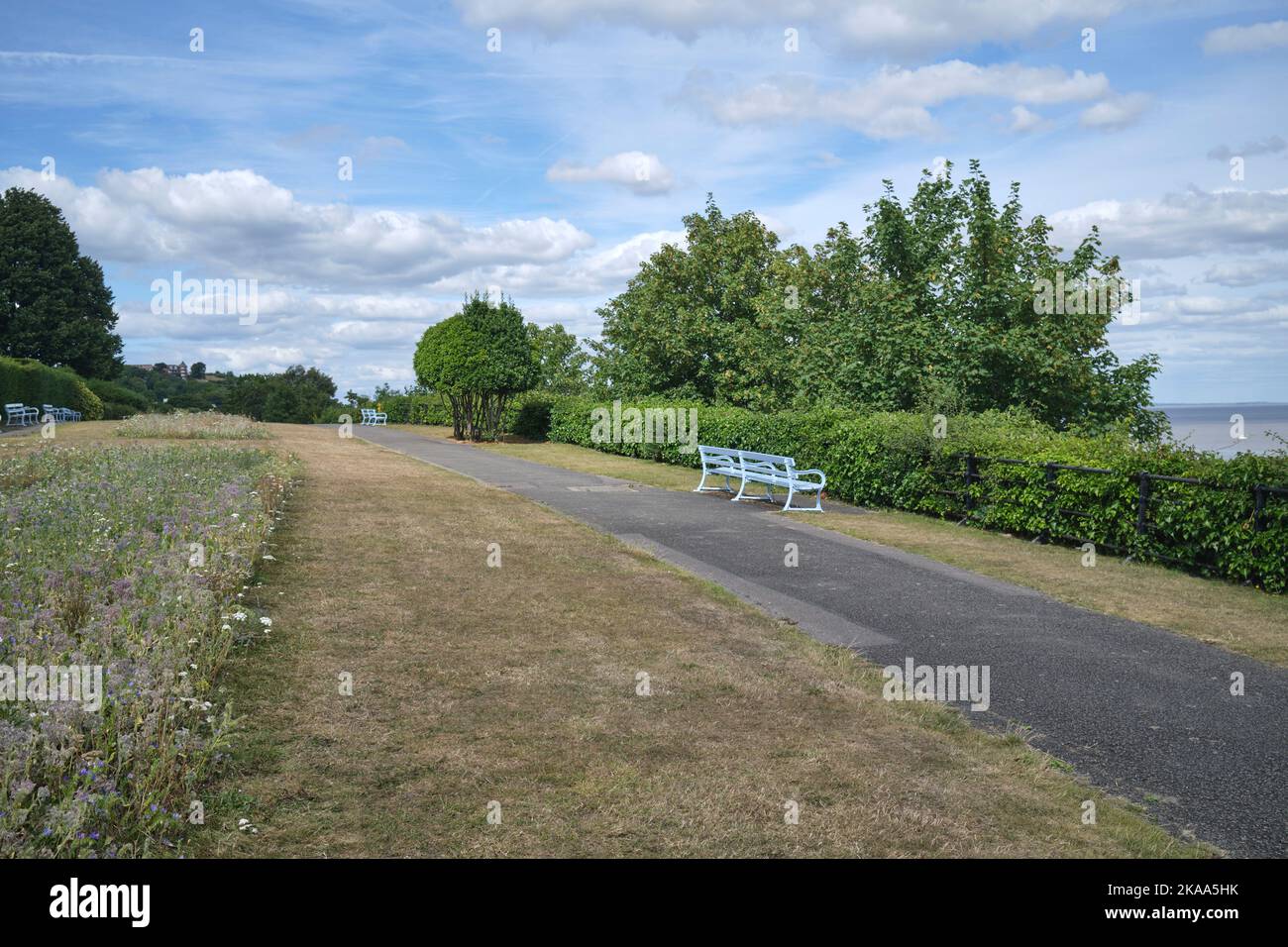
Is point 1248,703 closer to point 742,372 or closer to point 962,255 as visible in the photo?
point 962,255

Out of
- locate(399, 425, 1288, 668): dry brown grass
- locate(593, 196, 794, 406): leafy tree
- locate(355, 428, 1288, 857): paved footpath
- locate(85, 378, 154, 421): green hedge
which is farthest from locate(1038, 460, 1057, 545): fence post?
locate(85, 378, 154, 421): green hedge

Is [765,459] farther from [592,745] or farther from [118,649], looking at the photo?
[118,649]

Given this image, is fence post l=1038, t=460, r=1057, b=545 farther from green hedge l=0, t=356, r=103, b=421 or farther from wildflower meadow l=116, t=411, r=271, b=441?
green hedge l=0, t=356, r=103, b=421

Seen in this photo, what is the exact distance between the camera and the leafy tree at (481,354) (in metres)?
32.7

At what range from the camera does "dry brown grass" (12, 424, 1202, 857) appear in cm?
398

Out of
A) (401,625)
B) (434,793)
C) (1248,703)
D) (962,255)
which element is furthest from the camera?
(962,255)

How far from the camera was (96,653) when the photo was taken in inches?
205

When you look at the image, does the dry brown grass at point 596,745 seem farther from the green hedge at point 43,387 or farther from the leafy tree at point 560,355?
the leafy tree at point 560,355

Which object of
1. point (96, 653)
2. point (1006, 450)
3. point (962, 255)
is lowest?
point (96, 653)

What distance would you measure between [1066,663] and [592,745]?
4044 mm

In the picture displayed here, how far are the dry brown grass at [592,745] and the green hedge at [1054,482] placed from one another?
573 cm

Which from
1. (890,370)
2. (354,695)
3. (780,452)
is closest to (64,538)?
(354,695)

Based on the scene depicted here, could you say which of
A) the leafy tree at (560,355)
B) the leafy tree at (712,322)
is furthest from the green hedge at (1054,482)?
the leafy tree at (560,355)

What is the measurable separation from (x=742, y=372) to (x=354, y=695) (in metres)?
30.1
